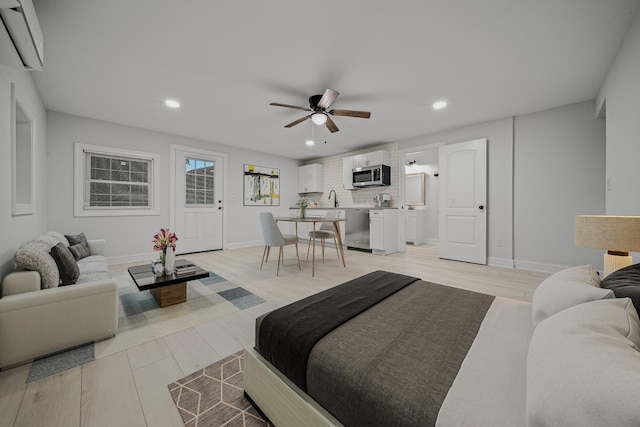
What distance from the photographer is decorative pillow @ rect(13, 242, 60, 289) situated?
1.65 metres

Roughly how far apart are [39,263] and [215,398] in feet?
5.31

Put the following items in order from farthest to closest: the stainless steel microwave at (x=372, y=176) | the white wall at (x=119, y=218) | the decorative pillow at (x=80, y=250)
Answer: the stainless steel microwave at (x=372, y=176)
the white wall at (x=119, y=218)
the decorative pillow at (x=80, y=250)

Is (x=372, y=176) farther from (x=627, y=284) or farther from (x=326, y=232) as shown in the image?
(x=627, y=284)

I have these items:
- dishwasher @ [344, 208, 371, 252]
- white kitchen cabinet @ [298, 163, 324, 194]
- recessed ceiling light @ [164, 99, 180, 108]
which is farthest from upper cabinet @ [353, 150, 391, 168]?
recessed ceiling light @ [164, 99, 180, 108]

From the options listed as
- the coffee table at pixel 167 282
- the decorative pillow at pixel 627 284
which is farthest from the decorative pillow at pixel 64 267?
the decorative pillow at pixel 627 284

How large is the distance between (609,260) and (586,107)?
3.01 meters

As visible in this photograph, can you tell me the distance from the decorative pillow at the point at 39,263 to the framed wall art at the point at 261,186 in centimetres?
417

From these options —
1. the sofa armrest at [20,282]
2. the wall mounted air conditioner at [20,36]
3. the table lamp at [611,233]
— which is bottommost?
the sofa armrest at [20,282]

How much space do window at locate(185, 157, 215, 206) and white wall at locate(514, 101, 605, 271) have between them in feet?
18.8

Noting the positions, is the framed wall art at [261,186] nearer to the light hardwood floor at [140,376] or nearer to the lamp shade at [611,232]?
the light hardwood floor at [140,376]

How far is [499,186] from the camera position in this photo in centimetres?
392

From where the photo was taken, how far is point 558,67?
2.48m

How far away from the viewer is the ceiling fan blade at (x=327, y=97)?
8.51ft

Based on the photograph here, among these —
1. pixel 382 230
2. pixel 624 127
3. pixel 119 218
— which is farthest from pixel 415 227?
pixel 119 218
